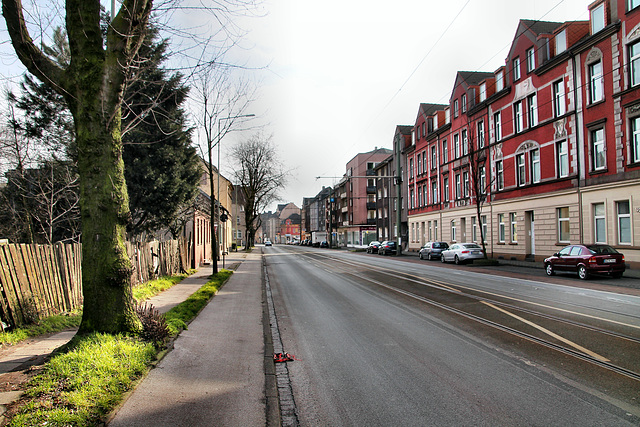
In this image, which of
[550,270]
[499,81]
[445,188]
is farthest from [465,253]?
[445,188]

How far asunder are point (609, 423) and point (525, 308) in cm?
659

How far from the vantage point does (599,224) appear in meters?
23.2

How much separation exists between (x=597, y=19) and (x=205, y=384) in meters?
27.0

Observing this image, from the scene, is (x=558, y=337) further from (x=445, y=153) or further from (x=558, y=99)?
(x=445, y=153)

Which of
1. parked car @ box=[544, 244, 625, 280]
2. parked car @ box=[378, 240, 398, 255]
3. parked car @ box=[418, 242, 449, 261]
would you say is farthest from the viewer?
parked car @ box=[378, 240, 398, 255]

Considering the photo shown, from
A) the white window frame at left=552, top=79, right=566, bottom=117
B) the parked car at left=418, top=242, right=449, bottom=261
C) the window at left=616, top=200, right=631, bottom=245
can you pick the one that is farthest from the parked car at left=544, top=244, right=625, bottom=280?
the parked car at left=418, top=242, right=449, bottom=261

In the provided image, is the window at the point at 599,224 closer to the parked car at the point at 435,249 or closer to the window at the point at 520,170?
the window at the point at 520,170

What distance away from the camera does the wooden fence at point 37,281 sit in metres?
7.48

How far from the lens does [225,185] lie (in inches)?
2456

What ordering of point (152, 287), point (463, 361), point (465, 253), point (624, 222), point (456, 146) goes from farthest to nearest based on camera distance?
1. point (456, 146)
2. point (465, 253)
3. point (624, 222)
4. point (152, 287)
5. point (463, 361)

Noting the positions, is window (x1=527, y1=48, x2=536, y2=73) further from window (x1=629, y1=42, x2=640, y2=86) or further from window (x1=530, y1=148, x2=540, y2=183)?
window (x1=629, y1=42, x2=640, y2=86)

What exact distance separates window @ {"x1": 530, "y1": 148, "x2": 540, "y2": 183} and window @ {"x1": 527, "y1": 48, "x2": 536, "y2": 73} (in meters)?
5.48

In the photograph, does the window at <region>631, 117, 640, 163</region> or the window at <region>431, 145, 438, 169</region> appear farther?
the window at <region>431, 145, 438, 169</region>

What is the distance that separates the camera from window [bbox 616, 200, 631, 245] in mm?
21123
